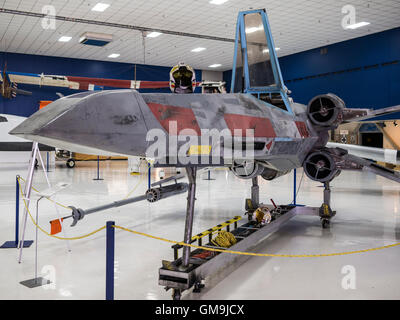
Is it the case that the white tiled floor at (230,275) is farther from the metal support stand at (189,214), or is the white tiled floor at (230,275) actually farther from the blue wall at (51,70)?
the blue wall at (51,70)

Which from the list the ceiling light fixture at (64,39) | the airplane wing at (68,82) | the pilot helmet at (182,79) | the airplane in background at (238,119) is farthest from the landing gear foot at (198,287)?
the ceiling light fixture at (64,39)

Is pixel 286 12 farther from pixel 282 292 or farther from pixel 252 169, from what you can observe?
pixel 282 292

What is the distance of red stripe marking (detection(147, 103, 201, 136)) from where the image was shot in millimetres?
3027

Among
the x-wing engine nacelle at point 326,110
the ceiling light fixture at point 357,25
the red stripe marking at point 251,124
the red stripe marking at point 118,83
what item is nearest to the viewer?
the red stripe marking at point 251,124

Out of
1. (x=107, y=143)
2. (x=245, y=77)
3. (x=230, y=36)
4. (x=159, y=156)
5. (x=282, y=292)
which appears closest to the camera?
(x=107, y=143)

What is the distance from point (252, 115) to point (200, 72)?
25.3m

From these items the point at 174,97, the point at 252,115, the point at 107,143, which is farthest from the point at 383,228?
the point at 107,143

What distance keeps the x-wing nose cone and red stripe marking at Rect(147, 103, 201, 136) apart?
178mm

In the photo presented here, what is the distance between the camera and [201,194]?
10922 millimetres

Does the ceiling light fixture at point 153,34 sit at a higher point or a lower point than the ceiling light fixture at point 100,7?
higher

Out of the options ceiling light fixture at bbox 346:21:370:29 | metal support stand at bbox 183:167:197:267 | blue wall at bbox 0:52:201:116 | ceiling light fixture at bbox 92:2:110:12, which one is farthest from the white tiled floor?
blue wall at bbox 0:52:201:116

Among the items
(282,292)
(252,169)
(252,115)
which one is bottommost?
(282,292)

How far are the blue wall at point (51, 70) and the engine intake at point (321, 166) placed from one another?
20.1 metres

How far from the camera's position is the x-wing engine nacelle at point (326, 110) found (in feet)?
18.6
